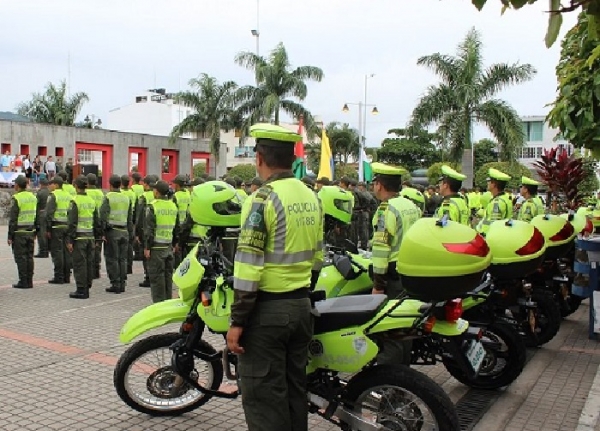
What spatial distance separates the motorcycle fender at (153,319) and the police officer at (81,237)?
5.50m

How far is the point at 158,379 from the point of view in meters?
4.93

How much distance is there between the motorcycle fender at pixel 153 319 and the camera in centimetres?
471

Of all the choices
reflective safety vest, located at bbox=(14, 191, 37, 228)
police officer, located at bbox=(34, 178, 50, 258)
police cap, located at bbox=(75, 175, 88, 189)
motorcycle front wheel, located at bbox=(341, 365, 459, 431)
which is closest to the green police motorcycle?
motorcycle front wheel, located at bbox=(341, 365, 459, 431)

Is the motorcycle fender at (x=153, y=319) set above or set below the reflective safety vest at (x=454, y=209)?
below

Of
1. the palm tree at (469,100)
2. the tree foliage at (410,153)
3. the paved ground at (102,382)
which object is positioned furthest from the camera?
the tree foliage at (410,153)

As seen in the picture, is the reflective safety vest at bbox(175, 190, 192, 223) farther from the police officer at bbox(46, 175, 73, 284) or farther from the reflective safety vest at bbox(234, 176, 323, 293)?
the reflective safety vest at bbox(234, 176, 323, 293)

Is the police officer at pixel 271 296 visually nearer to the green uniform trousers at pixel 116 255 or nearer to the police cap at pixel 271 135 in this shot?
the police cap at pixel 271 135

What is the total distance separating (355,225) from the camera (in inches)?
687

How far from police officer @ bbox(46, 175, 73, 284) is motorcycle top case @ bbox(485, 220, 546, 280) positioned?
26.3 ft

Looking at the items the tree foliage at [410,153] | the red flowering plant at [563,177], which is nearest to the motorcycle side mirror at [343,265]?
the red flowering plant at [563,177]

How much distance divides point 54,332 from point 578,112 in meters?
5.99

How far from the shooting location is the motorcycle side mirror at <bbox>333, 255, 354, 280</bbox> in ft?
18.5

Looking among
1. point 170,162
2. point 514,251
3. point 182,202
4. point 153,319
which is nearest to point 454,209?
point 182,202

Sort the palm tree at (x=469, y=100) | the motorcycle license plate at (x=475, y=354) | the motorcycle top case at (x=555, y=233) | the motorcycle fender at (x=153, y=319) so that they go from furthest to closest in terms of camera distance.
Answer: the palm tree at (x=469, y=100)
the motorcycle top case at (x=555, y=233)
the motorcycle fender at (x=153, y=319)
the motorcycle license plate at (x=475, y=354)
